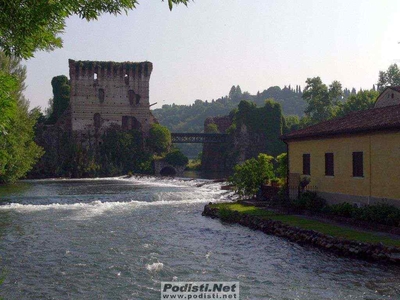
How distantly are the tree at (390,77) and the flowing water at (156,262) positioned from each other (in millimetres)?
63414

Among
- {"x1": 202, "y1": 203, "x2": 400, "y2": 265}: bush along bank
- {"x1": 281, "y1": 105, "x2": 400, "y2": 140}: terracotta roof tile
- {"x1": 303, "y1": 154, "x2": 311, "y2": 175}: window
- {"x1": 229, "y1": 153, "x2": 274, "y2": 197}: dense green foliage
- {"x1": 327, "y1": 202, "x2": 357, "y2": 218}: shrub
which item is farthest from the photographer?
{"x1": 229, "y1": 153, "x2": 274, "y2": 197}: dense green foliage

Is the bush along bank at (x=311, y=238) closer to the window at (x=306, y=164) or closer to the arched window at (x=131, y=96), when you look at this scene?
the window at (x=306, y=164)

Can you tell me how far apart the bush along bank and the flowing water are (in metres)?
0.46

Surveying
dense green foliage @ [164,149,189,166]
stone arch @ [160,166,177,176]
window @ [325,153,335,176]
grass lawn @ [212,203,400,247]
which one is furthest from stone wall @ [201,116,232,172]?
window @ [325,153,335,176]

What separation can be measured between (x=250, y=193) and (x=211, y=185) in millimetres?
16608

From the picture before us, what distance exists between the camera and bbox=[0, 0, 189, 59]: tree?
7.31 metres

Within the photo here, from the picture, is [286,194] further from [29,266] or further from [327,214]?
[29,266]

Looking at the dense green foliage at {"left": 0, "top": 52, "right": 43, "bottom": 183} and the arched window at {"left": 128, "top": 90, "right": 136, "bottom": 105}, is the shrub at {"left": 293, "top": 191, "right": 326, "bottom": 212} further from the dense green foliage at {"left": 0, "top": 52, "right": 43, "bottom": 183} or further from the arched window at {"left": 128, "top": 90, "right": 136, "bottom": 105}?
the arched window at {"left": 128, "top": 90, "right": 136, "bottom": 105}

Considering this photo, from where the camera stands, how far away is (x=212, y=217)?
2559cm

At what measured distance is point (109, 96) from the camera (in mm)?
83562

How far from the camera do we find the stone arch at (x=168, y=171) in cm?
8094

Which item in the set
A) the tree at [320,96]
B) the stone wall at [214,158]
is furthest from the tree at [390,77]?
the stone wall at [214,158]

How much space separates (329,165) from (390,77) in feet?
208

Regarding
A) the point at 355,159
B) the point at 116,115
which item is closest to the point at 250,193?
the point at 355,159
